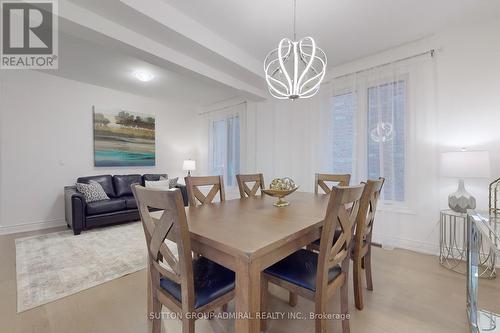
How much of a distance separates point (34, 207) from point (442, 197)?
593 centimetres

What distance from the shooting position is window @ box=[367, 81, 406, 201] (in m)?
2.87

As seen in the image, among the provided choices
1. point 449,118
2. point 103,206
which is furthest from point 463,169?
point 103,206

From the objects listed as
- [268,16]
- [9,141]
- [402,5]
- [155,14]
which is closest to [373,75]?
[402,5]

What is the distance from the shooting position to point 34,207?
3.68 metres

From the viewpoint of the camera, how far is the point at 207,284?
3.96ft

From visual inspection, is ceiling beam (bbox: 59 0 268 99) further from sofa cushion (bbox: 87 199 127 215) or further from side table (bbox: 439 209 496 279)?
side table (bbox: 439 209 496 279)

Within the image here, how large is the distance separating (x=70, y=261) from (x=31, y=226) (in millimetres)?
1938

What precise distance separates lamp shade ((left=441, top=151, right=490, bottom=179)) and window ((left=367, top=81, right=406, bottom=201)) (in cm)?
61

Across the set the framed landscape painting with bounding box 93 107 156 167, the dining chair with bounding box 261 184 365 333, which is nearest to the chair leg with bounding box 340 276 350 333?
the dining chair with bounding box 261 184 365 333

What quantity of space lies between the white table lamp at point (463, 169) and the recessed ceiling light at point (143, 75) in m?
4.21

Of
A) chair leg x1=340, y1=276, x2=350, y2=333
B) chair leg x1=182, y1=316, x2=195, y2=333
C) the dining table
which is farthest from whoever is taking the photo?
chair leg x1=340, y1=276, x2=350, y2=333

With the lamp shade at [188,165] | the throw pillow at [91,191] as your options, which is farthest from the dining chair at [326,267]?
the lamp shade at [188,165]

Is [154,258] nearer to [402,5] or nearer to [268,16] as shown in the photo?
[268,16]

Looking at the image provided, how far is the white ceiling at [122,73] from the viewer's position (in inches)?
115
